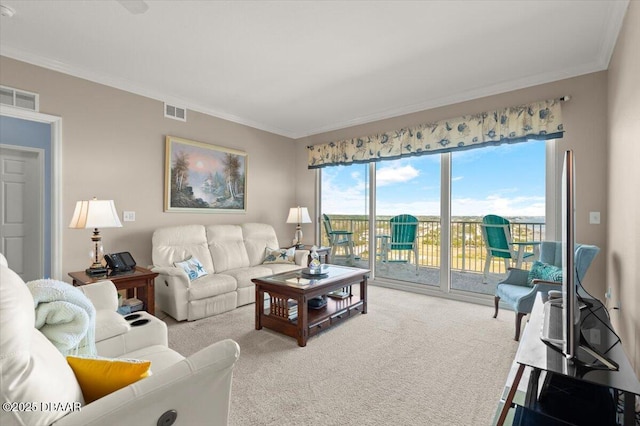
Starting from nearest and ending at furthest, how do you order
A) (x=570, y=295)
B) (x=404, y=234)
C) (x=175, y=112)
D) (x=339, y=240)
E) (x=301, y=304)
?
(x=570, y=295), (x=301, y=304), (x=175, y=112), (x=404, y=234), (x=339, y=240)

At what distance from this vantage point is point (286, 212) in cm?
555

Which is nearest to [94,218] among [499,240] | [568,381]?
[568,381]

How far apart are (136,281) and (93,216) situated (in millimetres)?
723

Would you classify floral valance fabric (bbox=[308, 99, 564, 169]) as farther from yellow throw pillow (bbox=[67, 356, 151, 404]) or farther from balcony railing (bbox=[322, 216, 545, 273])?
yellow throw pillow (bbox=[67, 356, 151, 404])

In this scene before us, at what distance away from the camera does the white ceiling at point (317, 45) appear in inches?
88.4

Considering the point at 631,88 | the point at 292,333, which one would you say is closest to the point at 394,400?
the point at 292,333

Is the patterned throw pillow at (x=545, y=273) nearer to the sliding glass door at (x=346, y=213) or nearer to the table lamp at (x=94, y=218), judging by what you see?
the sliding glass door at (x=346, y=213)

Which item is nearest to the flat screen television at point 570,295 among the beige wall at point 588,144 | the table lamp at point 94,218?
the beige wall at point 588,144

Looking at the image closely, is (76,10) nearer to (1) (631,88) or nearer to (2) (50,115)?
(2) (50,115)

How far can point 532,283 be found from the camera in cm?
273

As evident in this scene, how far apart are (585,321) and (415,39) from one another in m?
2.43

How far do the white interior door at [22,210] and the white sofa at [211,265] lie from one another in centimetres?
159

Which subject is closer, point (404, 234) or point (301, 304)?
point (301, 304)

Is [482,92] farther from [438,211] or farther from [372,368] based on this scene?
[372,368]
